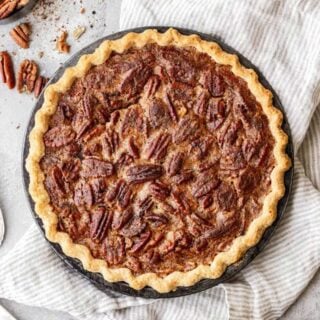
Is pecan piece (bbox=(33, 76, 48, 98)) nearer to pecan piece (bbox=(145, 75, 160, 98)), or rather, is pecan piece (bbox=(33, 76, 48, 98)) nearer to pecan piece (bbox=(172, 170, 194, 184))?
pecan piece (bbox=(145, 75, 160, 98))

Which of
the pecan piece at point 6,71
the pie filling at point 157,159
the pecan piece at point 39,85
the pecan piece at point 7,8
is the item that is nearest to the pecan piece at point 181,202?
the pie filling at point 157,159

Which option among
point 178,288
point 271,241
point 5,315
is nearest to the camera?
point 178,288

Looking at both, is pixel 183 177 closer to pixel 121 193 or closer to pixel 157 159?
pixel 157 159

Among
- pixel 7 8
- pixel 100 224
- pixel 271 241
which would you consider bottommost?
pixel 271 241

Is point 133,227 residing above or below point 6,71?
below

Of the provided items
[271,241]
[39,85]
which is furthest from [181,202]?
[39,85]

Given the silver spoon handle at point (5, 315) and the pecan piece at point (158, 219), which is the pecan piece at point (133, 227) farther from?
the silver spoon handle at point (5, 315)

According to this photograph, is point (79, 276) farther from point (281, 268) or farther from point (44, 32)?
point (44, 32)
